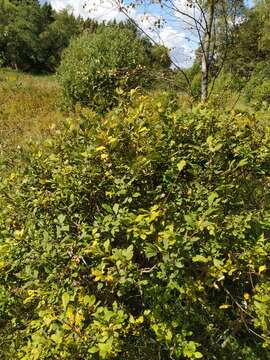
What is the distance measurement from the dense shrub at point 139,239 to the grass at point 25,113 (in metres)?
5.33

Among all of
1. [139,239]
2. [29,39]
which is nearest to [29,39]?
[29,39]

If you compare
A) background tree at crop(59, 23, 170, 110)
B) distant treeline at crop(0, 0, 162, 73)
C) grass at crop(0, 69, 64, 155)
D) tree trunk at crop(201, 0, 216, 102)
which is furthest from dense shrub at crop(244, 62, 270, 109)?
distant treeline at crop(0, 0, 162, 73)

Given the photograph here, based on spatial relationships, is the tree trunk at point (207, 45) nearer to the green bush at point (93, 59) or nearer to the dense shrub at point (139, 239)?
the dense shrub at point (139, 239)

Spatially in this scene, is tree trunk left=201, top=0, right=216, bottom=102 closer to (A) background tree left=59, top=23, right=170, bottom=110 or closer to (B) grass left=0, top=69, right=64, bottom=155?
(B) grass left=0, top=69, right=64, bottom=155

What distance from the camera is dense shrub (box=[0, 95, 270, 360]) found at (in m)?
1.99

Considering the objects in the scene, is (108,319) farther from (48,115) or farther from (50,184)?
(48,115)

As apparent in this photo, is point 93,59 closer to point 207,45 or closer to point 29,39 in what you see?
point 207,45

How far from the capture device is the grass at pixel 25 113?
8953 millimetres

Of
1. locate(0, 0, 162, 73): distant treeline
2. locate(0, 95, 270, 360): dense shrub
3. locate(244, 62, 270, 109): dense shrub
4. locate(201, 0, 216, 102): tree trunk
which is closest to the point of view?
locate(0, 95, 270, 360): dense shrub

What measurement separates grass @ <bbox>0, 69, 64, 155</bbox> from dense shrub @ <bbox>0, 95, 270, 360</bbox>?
533cm

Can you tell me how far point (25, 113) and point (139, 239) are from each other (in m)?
10.5

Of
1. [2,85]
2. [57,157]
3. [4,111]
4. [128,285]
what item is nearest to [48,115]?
[4,111]

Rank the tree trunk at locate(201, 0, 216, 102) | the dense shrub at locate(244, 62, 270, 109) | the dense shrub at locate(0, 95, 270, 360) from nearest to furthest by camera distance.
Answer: the dense shrub at locate(0, 95, 270, 360) < the tree trunk at locate(201, 0, 216, 102) < the dense shrub at locate(244, 62, 270, 109)

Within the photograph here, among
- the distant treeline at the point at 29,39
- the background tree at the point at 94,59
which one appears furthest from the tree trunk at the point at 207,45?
the distant treeline at the point at 29,39
